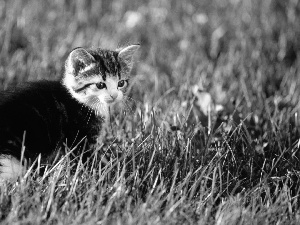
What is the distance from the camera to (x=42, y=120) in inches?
138

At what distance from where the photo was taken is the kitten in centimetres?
334

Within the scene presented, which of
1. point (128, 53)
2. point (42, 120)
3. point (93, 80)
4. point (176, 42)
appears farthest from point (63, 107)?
point (176, 42)

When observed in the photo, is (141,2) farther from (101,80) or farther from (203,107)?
(101,80)

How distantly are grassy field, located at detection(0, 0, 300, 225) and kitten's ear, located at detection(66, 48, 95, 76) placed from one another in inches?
21.6

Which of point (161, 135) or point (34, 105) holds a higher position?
point (34, 105)

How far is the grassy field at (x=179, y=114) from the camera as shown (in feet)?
10.2

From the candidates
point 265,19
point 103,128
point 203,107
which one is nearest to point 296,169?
point 203,107

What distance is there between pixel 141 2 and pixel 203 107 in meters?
3.17

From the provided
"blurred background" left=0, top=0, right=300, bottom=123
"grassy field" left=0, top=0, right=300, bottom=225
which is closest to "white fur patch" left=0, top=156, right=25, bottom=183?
"grassy field" left=0, top=0, right=300, bottom=225

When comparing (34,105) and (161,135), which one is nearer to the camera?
(34,105)

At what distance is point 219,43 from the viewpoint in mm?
6504

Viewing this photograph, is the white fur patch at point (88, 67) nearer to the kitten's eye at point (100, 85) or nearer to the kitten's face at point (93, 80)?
the kitten's face at point (93, 80)

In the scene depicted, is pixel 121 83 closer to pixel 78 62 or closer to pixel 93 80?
pixel 93 80

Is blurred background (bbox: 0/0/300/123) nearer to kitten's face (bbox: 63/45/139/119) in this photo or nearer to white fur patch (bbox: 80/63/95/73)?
kitten's face (bbox: 63/45/139/119)
